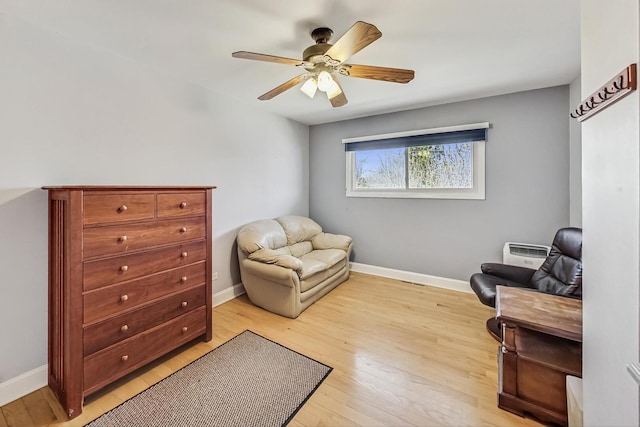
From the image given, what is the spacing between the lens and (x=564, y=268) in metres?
2.08

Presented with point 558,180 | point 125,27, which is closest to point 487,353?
point 558,180

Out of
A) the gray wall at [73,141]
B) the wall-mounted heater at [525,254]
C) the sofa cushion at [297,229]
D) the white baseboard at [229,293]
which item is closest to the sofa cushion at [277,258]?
the gray wall at [73,141]

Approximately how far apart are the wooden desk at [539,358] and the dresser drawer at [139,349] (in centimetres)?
222

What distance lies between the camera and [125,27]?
5.75ft

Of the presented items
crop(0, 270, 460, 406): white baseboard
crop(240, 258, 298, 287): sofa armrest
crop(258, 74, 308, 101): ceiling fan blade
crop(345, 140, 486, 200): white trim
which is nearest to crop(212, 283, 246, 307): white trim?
crop(0, 270, 460, 406): white baseboard

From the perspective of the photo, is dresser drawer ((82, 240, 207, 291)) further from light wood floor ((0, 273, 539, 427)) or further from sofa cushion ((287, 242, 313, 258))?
sofa cushion ((287, 242, 313, 258))

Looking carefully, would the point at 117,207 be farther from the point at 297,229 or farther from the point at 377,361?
the point at 297,229

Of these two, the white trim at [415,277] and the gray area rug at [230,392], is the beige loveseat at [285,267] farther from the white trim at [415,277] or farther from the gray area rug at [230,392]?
the gray area rug at [230,392]

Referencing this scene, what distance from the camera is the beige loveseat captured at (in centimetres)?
264

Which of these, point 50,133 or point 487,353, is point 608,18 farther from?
point 50,133

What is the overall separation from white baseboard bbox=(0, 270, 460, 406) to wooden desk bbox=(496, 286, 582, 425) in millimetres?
1783

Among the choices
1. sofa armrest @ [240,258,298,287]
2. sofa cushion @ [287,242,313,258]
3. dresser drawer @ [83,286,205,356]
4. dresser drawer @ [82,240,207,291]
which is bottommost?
dresser drawer @ [83,286,205,356]

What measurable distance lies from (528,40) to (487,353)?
2.41 m

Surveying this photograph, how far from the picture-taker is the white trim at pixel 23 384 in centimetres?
160
